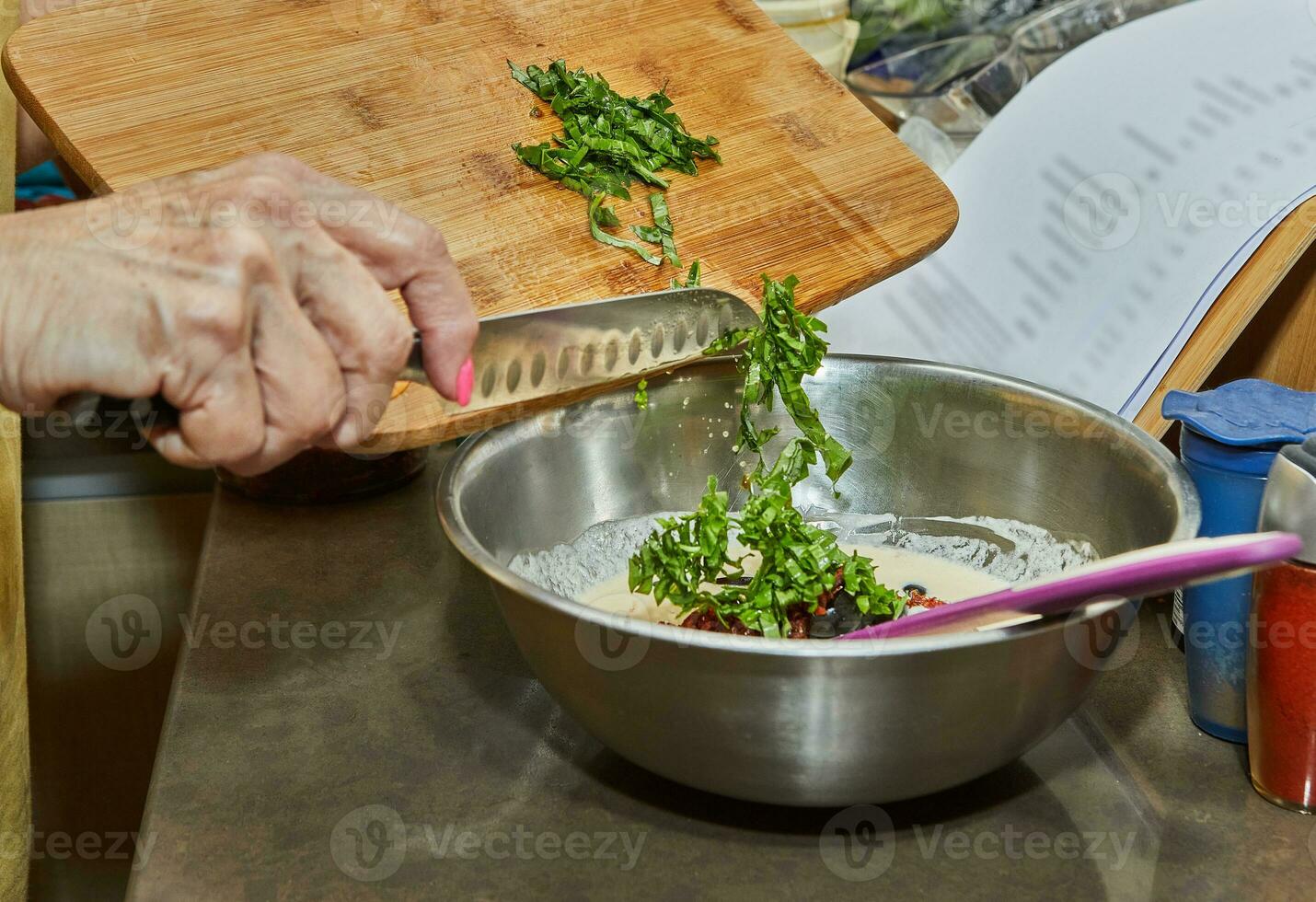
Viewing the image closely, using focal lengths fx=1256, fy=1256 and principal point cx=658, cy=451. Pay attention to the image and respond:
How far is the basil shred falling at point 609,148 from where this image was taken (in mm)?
1090

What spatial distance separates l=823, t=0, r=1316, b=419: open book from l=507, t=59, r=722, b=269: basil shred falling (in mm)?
344

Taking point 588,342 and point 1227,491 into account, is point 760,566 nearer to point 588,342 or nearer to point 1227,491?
point 588,342

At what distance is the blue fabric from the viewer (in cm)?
181

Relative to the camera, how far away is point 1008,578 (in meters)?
1.02

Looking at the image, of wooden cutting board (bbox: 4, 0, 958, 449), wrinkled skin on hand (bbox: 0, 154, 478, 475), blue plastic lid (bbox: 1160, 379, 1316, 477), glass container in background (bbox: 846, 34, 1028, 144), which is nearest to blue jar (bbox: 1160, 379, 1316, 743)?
blue plastic lid (bbox: 1160, 379, 1316, 477)

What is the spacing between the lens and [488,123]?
116cm

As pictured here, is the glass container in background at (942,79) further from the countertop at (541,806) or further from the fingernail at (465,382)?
the fingernail at (465,382)

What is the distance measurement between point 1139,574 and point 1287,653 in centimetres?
20

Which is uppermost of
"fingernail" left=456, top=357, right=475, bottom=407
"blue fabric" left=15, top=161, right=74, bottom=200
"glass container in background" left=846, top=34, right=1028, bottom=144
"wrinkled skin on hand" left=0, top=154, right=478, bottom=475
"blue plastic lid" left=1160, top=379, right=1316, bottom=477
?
"wrinkled skin on hand" left=0, top=154, right=478, bottom=475

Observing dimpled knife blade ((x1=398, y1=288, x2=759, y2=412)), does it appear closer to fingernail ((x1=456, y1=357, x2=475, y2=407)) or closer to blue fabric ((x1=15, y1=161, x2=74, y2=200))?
fingernail ((x1=456, y1=357, x2=475, y2=407))

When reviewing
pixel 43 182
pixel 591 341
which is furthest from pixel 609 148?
pixel 43 182

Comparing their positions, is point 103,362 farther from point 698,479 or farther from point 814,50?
point 814,50

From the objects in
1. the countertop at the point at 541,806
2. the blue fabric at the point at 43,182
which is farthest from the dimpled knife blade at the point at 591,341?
the blue fabric at the point at 43,182

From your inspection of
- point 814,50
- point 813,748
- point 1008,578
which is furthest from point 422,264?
point 814,50
